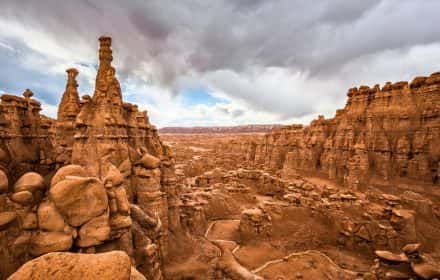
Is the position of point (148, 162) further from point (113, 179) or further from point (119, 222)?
point (119, 222)

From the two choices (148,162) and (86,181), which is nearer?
(86,181)

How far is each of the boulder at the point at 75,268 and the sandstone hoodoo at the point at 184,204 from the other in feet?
0.07

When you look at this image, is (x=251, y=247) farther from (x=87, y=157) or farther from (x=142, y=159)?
(x=87, y=157)

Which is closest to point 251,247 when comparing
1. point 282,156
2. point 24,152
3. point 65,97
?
point 24,152

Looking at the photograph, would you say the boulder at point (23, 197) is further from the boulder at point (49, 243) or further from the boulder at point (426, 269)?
the boulder at point (426, 269)

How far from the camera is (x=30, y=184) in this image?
7.69 metres

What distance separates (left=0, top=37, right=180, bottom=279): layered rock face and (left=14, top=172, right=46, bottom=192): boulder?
3 cm

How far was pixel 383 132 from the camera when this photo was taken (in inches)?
1405

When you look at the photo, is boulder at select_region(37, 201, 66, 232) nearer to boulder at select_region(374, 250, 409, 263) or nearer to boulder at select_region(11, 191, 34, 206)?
boulder at select_region(11, 191, 34, 206)

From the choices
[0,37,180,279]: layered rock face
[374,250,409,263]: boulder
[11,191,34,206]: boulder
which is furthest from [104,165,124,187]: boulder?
[374,250,409,263]: boulder

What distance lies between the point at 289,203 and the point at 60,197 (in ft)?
86.0

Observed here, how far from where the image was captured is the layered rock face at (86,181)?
7070mm

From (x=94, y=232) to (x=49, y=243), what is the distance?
125 cm

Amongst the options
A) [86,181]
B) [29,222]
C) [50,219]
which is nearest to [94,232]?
[50,219]
